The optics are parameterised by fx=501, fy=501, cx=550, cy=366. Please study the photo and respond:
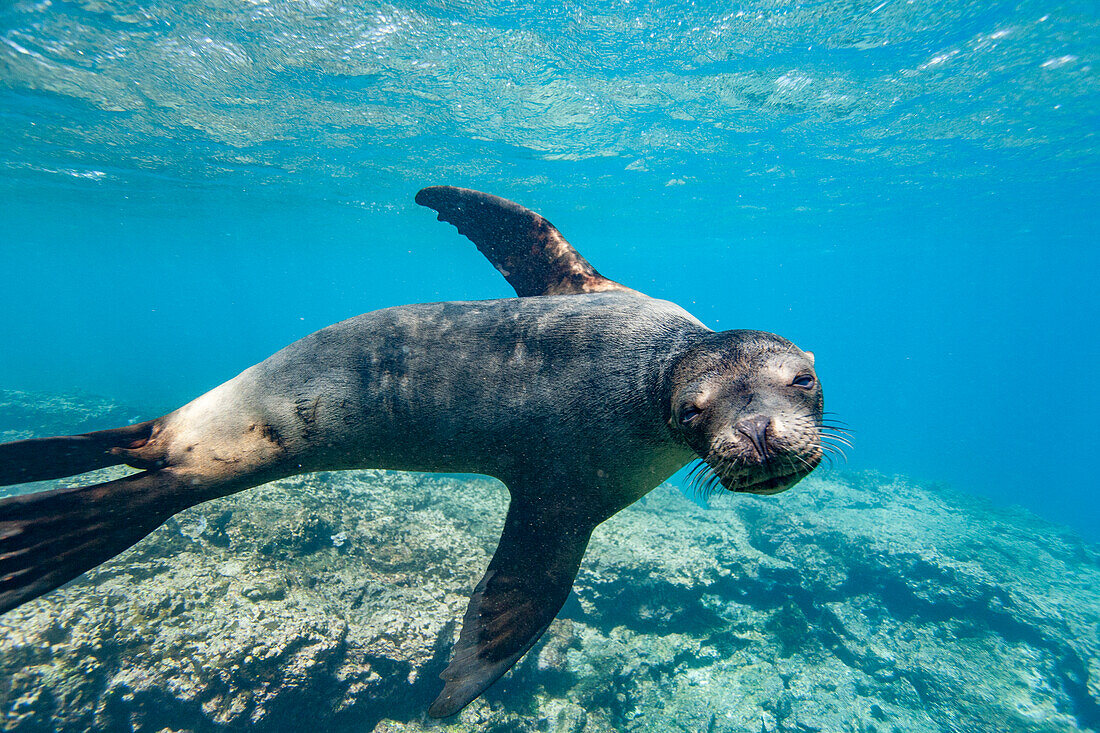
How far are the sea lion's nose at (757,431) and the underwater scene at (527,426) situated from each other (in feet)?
0.06

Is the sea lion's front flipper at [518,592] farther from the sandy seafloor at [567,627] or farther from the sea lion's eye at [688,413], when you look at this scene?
the sandy seafloor at [567,627]

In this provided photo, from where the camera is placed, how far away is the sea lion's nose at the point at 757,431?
1498mm

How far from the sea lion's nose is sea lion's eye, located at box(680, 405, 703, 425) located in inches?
9.9

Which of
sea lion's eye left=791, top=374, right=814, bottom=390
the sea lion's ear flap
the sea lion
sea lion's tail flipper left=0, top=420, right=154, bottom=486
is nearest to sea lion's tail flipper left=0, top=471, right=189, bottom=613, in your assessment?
the sea lion

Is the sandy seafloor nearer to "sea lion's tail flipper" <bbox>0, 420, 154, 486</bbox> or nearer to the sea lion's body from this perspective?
"sea lion's tail flipper" <bbox>0, 420, 154, 486</bbox>

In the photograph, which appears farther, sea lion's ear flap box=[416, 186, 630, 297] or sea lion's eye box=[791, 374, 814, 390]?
sea lion's ear flap box=[416, 186, 630, 297]

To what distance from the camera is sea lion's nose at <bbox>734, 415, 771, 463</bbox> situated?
1.50m

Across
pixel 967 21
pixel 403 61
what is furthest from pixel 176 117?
pixel 967 21

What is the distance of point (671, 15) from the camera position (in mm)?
10156

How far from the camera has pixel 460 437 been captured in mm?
2395

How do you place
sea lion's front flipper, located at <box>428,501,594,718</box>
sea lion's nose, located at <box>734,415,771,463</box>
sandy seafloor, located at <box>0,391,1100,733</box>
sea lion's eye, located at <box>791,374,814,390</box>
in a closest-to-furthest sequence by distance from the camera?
sea lion's nose, located at <box>734,415,771,463</box>
sea lion's eye, located at <box>791,374,814,390</box>
sea lion's front flipper, located at <box>428,501,594,718</box>
sandy seafloor, located at <box>0,391,1100,733</box>

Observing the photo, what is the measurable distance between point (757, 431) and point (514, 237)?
104 inches

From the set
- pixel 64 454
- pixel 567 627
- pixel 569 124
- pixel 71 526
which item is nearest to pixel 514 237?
pixel 64 454

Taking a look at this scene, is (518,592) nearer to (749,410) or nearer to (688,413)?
(688,413)
